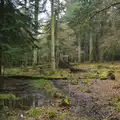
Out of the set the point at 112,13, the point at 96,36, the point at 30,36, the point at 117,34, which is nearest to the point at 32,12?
the point at 30,36

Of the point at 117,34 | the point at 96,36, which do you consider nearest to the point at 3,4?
the point at 117,34

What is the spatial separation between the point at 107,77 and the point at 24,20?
26.8ft

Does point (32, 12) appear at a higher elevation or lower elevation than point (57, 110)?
higher

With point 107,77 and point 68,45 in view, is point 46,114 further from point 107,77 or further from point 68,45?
point 68,45

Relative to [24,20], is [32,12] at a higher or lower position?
→ higher

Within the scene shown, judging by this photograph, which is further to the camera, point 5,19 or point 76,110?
point 5,19

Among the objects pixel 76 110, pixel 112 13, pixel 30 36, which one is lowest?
pixel 76 110

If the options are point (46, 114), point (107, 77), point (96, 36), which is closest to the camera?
point (46, 114)

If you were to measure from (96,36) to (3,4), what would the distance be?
2679 centimetres

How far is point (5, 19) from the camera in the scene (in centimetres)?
970

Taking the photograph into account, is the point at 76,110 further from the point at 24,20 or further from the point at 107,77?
the point at 107,77

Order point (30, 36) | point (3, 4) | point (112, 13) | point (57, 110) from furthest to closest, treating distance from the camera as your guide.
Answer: point (30, 36)
point (112, 13)
point (3, 4)
point (57, 110)

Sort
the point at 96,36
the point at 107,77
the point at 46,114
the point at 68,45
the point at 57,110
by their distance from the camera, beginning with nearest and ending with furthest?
the point at 46,114
the point at 57,110
the point at 107,77
the point at 68,45
the point at 96,36

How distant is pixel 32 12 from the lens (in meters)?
12.1
